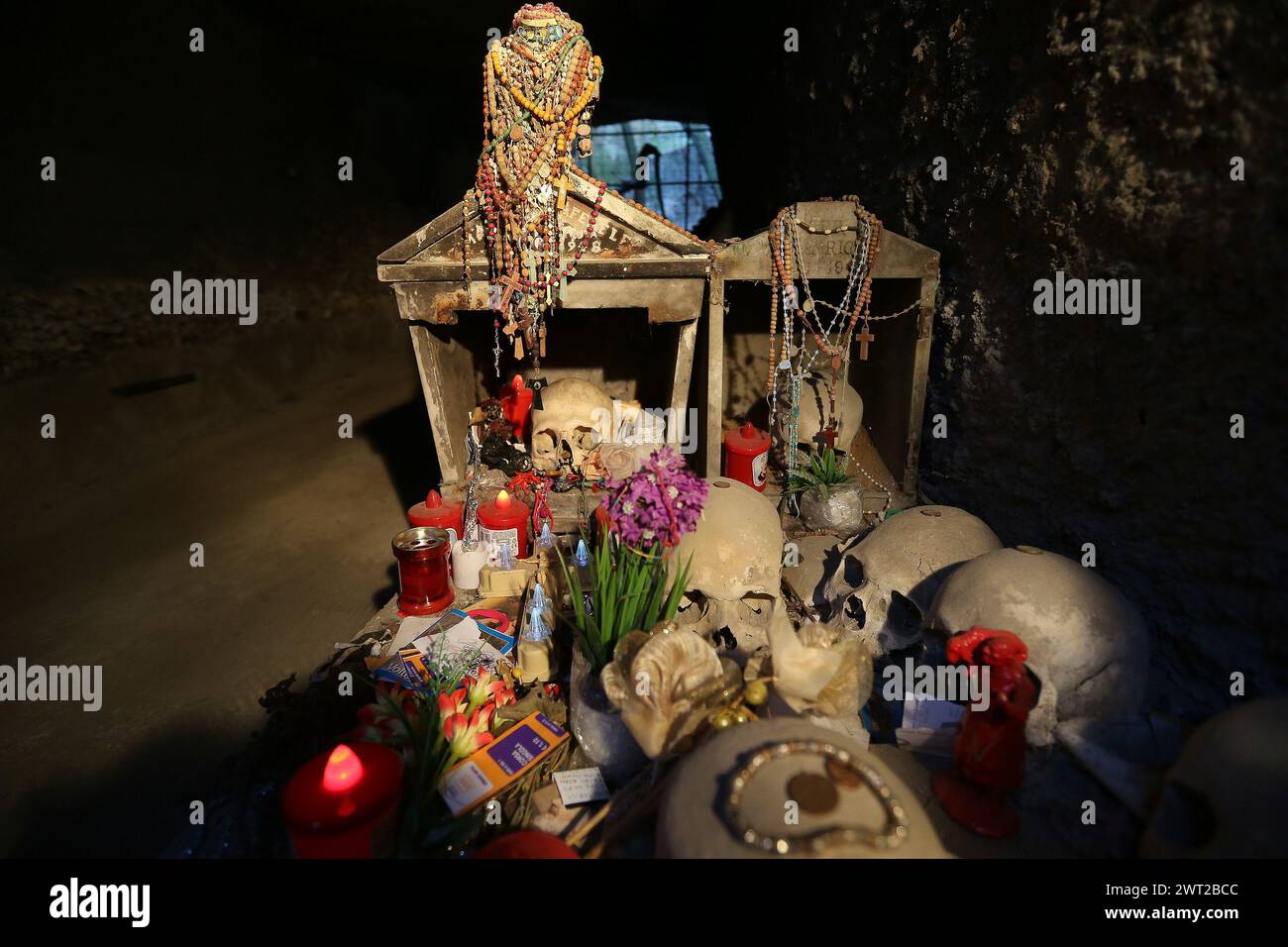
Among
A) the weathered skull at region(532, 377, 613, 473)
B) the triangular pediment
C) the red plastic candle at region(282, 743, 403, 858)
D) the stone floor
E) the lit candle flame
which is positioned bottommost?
the stone floor

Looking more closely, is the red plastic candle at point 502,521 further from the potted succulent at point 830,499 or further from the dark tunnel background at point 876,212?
the dark tunnel background at point 876,212

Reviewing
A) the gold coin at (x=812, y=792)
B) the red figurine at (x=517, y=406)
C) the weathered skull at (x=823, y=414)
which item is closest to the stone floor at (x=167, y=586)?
the red figurine at (x=517, y=406)

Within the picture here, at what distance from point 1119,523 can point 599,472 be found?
2861 mm

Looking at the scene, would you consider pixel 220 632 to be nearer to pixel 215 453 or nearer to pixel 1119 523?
pixel 215 453

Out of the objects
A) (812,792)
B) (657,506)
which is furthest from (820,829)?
(657,506)

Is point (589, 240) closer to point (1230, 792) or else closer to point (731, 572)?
point (731, 572)

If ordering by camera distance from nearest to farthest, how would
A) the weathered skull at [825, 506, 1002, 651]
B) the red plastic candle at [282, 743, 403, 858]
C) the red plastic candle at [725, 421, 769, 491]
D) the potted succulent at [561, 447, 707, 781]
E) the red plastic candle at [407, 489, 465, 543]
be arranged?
the red plastic candle at [282, 743, 403, 858]
the potted succulent at [561, 447, 707, 781]
the weathered skull at [825, 506, 1002, 651]
the red plastic candle at [407, 489, 465, 543]
the red plastic candle at [725, 421, 769, 491]

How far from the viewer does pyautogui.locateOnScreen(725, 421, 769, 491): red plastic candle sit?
411cm

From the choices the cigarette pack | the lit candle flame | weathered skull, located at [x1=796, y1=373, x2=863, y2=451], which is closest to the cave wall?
weathered skull, located at [x1=796, y1=373, x2=863, y2=451]

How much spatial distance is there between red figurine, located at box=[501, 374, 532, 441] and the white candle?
3.97 feet

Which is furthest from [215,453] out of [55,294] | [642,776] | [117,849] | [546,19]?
[642,776]

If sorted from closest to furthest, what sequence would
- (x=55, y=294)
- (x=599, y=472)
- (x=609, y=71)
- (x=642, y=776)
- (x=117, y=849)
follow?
(x=642, y=776)
(x=117, y=849)
(x=599, y=472)
(x=55, y=294)
(x=609, y=71)

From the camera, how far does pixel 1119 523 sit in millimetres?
3164

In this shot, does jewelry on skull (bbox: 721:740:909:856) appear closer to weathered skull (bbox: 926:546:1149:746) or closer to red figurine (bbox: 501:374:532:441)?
weathered skull (bbox: 926:546:1149:746)
